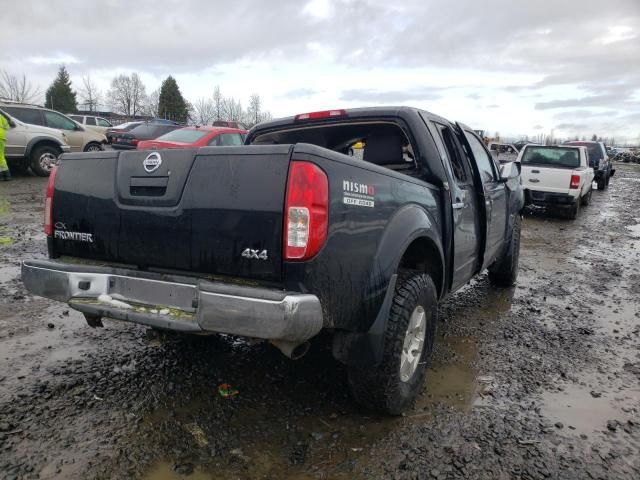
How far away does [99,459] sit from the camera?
7.43ft

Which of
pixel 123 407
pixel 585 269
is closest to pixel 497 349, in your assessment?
pixel 123 407

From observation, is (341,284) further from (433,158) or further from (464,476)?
(433,158)

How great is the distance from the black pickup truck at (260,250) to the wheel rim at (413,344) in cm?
1

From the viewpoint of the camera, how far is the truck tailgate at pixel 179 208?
214 cm

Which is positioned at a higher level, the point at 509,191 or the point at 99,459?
the point at 509,191

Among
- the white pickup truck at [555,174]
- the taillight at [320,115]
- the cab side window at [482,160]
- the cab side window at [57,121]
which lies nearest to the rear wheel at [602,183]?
the white pickup truck at [555,174]

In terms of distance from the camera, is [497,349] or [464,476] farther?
[497,349]

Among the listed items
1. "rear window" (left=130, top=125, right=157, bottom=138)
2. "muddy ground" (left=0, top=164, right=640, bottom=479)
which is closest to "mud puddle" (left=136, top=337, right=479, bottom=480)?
"muddy ground" (left=0, top=164, right=640, bottom=479)

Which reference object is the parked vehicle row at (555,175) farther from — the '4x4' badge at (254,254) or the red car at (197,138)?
the '4x4' badge at (254,254)

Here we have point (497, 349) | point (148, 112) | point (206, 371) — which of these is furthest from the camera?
point (148, 112)

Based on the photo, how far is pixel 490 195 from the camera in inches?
167

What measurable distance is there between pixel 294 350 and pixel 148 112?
68.2m

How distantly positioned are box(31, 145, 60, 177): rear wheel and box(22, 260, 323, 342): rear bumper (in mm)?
11858

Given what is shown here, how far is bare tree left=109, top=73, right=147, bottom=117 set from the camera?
63591 millimetres
